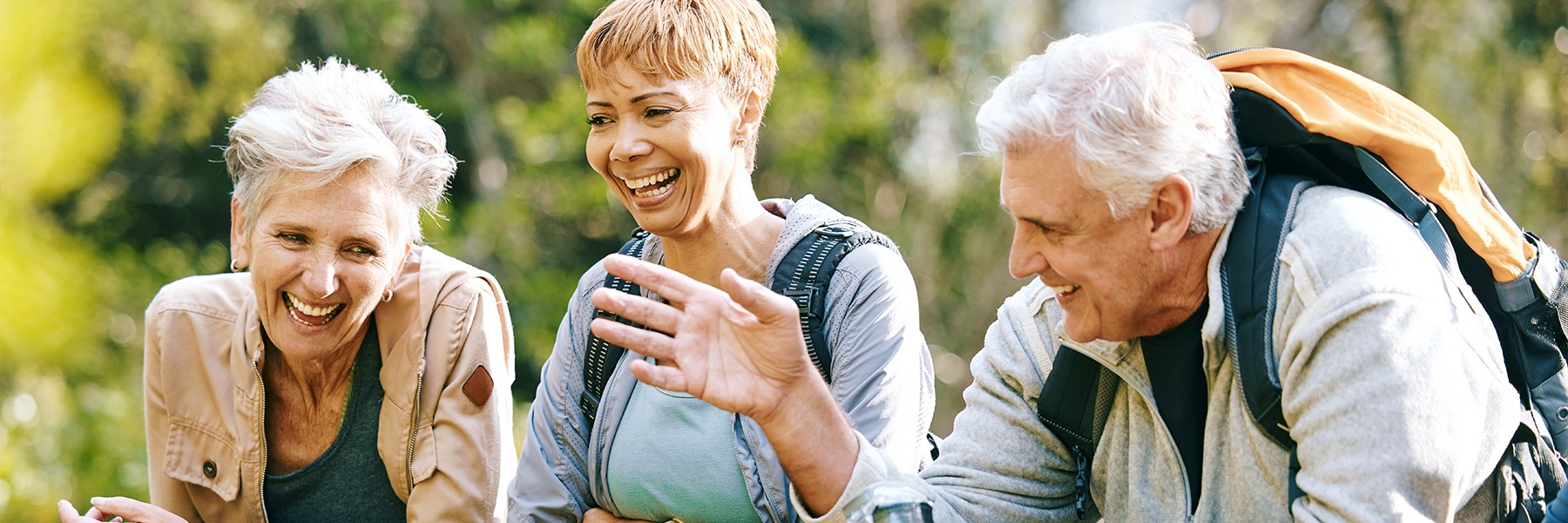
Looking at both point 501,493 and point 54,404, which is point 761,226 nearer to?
point 501,493

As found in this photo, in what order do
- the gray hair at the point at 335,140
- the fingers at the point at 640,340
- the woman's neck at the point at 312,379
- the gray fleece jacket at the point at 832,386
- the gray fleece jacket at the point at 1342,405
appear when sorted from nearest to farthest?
1. the gray fleece jacket at the point at 1342,405
2. the fingers at the point at 640,340
3. the gray fleece jacket at the point at 832,386
4. the gray hair at the point at 335,140
5. the woman's neck at the point at 312,379

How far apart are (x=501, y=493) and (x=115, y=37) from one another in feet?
23.6

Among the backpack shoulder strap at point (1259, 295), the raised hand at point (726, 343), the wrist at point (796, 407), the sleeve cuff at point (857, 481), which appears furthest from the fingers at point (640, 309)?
the backpack shoulder strap at point (1259, 295)

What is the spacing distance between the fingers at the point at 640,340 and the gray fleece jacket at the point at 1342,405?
1.18ft

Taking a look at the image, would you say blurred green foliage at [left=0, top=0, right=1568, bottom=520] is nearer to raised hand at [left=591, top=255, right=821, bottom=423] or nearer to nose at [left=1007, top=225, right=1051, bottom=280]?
nose at [left=1007, top=225, right=1051, bottom=280]

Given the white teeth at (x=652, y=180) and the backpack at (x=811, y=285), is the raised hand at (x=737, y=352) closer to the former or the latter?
the backpack at (x=811, y=285)

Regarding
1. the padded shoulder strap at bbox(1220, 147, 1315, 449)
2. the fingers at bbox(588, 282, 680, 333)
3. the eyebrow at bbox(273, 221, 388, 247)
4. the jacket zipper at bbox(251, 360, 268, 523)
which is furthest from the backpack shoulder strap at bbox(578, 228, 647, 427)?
the padded shoulder strap at bbox(1220, 147, 1315, 449)

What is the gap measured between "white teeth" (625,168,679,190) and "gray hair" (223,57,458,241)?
1.69 feet

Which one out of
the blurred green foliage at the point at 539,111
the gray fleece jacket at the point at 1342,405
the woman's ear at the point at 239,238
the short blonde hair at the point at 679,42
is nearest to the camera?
the gray fleece jacket at the point at 1342,405

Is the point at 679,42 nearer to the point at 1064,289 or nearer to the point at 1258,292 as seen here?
the point at 1064,289

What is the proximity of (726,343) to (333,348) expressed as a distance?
1.16 m

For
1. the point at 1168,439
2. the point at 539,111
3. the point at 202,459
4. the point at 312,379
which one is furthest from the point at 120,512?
the point at 539,111

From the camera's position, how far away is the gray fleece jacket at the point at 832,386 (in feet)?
7.37

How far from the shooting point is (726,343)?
1.92 m
